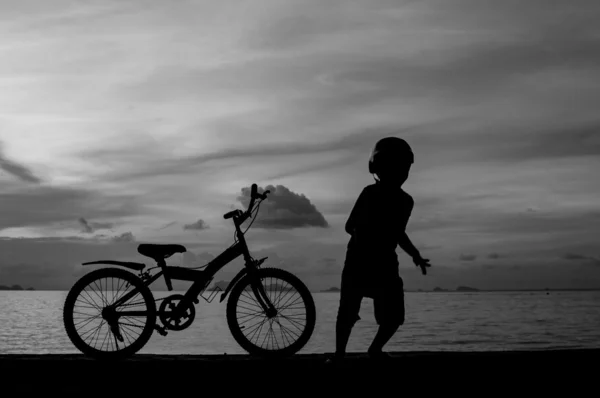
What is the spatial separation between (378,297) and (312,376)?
1082mm

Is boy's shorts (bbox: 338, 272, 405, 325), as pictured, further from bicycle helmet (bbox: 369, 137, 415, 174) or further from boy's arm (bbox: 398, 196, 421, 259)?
bicycle helmet (bbox: 369, 137, 415, 174)

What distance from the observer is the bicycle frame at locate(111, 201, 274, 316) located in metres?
8.19

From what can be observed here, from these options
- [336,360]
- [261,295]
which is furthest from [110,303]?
[336,360]

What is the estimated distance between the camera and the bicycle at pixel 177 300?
8039 millimetres

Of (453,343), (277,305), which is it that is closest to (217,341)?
(453,343)

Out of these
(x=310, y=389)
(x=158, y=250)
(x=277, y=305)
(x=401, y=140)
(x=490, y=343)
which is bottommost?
(x=490, y=343)

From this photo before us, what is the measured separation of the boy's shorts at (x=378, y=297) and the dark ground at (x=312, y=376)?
46cm

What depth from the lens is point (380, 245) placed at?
21.7ft

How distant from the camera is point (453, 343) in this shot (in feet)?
184

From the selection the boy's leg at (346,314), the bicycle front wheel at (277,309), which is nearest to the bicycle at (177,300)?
the bicycle front wheel at (277,309)

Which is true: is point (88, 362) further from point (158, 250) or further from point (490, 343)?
point (490, 343)

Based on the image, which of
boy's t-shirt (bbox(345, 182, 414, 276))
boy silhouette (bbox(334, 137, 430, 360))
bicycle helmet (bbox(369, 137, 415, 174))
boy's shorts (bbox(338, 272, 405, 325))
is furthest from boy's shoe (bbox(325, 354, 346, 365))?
bicycle helmet (bbox(369, 137, 415, 174))

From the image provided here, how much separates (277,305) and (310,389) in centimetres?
267

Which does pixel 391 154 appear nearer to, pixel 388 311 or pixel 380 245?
pixel 380 245
